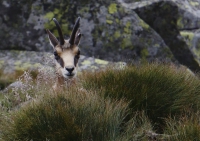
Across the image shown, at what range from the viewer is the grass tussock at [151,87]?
567cm

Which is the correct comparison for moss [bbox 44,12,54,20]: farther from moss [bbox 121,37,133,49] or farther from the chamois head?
the chamois head

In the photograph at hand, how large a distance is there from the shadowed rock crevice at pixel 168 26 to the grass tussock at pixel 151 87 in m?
4.53

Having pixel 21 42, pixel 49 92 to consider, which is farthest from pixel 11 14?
pixel 49 92

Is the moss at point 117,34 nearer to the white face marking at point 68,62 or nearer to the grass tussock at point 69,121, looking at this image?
the white face marking at point 68,62

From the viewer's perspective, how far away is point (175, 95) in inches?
232

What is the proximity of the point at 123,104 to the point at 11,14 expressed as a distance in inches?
232

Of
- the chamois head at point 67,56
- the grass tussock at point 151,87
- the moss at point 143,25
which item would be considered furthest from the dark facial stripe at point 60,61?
the moss at point 143,25

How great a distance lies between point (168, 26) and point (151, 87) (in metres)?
5.76

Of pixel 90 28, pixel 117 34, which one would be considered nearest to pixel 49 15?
pixel 90 28

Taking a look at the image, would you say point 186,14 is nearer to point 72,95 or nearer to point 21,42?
point 21,42

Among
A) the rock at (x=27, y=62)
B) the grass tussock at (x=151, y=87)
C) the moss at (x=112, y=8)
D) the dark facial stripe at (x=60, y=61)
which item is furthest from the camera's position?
the moss at (x=112, y=8)

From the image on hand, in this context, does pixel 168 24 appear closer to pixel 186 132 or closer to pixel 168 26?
pixel 168 26

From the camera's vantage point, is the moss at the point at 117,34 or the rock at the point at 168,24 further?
the rock at the point at 168,24

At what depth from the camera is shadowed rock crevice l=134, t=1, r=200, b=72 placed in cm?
1114
